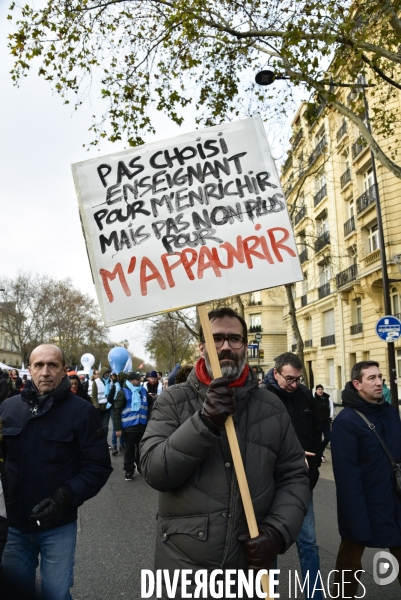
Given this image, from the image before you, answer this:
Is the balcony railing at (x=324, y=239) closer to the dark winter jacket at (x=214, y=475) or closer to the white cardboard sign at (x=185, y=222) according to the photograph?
the white cardboard sign at (x=185, y=222)

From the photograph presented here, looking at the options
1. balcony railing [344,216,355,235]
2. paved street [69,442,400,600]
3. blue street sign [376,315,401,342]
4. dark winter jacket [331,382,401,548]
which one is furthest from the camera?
balcony railing [344,216,355,235]

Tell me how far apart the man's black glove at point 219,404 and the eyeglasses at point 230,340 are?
10.7 inches

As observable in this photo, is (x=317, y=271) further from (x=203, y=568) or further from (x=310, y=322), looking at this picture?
(x=203, y=568)

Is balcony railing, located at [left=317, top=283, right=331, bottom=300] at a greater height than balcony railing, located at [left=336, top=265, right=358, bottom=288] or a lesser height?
lesser

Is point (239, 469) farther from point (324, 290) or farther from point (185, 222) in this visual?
point (324, 290)

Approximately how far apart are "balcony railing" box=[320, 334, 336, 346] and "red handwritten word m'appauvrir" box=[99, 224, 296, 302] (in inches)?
1204

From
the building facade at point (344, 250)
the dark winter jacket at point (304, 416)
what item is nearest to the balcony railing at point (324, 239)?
the building facade at point (344, 250)

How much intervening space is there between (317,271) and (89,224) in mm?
34661

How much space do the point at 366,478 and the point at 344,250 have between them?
27945mm

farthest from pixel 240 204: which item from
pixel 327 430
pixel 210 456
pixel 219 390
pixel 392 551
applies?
pixel 327 430

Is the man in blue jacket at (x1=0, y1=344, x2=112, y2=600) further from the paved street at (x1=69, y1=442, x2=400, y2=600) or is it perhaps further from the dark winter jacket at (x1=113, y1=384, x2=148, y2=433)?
the dark winter jacket at (x1=113, y1=384, x2=148, y2=433)

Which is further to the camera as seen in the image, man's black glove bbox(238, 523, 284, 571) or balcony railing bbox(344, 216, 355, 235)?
balcony railing bbox(344, 216, 355, 235)

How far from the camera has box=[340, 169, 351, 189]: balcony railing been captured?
94.2ft

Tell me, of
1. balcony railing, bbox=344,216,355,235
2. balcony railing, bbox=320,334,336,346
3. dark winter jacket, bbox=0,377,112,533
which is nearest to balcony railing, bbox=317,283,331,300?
balcony railing, bbox=320,334,336,346
